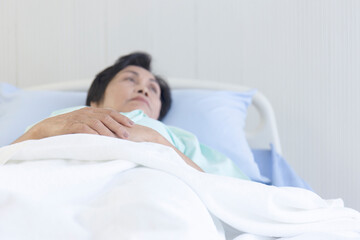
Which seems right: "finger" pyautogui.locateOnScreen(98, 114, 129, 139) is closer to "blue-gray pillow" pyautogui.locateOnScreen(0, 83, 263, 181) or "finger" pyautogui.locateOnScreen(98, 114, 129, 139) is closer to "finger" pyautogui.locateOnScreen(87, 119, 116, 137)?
"finger" pyautogui.locateOnScreen(87, 119, 116, 137)

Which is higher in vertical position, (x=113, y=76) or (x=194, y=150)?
(x=113, y=76)

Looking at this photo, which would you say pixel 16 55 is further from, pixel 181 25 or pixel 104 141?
pixel 104 141

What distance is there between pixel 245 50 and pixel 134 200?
1519mm

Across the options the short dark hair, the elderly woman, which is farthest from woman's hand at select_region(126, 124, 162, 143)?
the short dark hair

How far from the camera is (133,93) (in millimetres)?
1631

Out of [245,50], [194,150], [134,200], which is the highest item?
[245,50]

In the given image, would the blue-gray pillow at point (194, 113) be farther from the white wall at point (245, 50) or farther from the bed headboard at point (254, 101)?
the white wall at point (245, 50)

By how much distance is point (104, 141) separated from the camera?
3.21 feet

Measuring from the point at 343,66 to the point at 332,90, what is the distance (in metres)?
0.11

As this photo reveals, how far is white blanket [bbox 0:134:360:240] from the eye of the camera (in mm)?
743

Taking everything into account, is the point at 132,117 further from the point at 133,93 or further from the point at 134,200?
the point at 134,200

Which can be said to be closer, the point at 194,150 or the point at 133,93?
the point at 194,150

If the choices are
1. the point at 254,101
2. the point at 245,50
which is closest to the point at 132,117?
the point at 254,101

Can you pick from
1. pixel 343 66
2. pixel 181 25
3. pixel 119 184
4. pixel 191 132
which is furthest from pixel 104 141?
pixel 343 66
